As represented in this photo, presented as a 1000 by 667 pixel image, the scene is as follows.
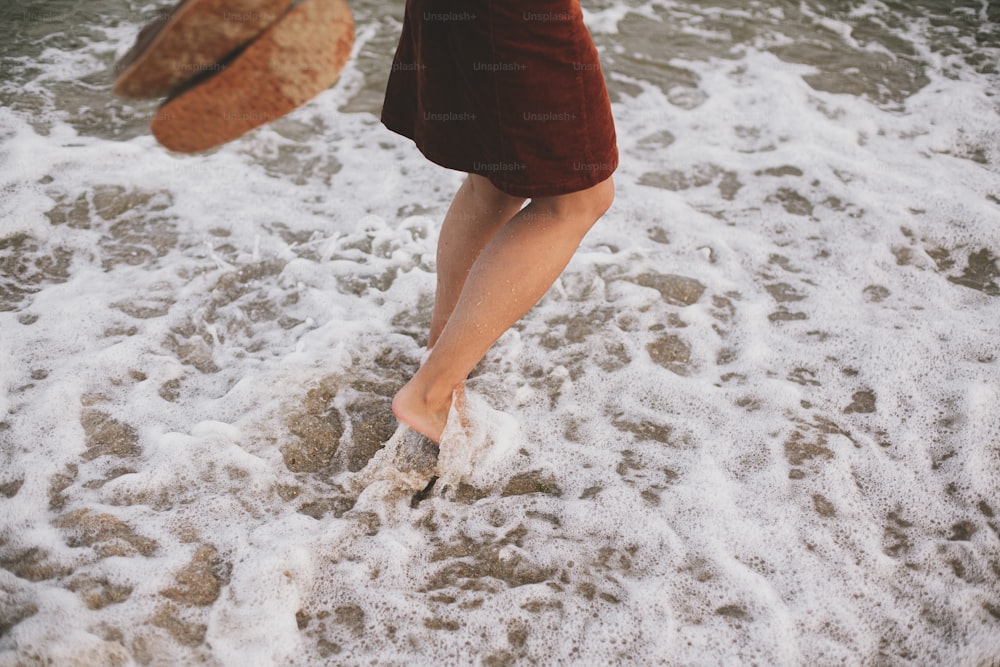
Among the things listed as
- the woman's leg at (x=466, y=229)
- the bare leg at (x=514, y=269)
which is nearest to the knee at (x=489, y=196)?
the woman's leg at (x=466, y=229)

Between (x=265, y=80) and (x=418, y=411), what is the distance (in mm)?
824

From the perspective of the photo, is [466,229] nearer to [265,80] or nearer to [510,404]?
[510,404]

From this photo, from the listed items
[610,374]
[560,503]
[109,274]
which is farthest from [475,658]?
[109,274]

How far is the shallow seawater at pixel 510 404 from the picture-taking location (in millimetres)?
1442

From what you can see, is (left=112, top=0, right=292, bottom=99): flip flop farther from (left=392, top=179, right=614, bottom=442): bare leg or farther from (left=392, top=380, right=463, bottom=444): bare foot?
(left=392, top=380, right=463, bottom=444): bare foot

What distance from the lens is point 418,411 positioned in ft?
5.53

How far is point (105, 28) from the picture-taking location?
3.90 metres

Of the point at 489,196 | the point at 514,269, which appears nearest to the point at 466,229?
the point at 489,196

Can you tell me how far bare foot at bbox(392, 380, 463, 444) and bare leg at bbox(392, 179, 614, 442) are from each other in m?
0.09

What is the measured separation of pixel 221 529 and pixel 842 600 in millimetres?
1357

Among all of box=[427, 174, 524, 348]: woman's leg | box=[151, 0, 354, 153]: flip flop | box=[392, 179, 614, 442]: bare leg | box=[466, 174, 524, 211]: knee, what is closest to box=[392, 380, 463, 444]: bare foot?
box=[392, 179, 614, 442]: bare leg

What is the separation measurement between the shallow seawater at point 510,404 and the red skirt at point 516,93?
0.76 metres

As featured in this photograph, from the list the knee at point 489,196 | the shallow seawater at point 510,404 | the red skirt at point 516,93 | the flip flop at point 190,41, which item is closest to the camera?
the flip flop at point 190,41

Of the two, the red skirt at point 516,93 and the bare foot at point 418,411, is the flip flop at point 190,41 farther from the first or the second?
→ the bare foot at point 418,411
